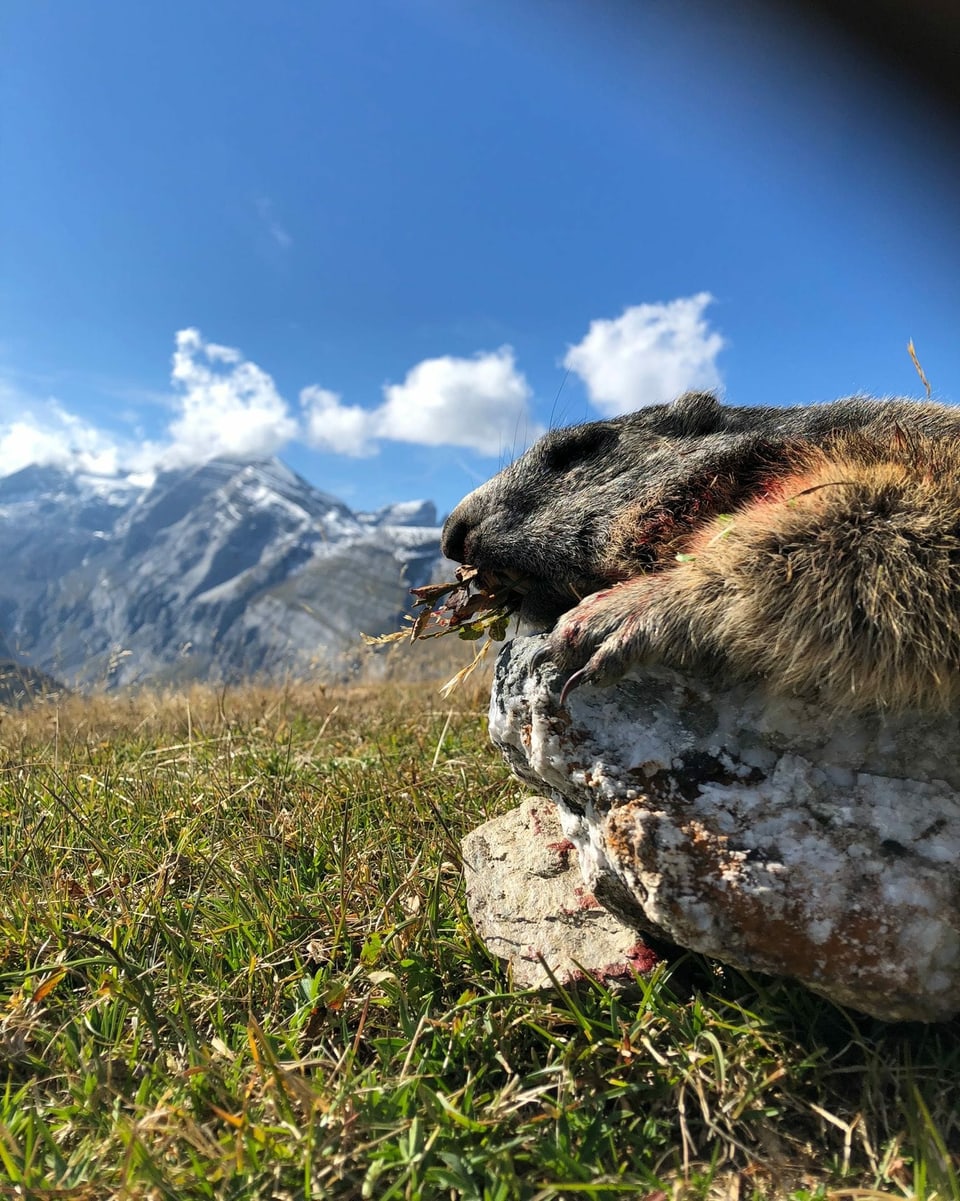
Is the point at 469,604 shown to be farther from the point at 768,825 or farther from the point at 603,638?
the point at 768,825

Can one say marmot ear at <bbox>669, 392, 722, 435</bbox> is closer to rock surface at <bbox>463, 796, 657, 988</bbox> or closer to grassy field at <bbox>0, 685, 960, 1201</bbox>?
rock surface at <bbox>463, 796, 657, 988</bbox>

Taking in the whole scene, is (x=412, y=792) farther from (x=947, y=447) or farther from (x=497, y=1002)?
(x=947, y=447)

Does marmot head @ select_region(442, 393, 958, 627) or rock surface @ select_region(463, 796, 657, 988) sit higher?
marmot head @ select_region(442, 393, 958, 627)

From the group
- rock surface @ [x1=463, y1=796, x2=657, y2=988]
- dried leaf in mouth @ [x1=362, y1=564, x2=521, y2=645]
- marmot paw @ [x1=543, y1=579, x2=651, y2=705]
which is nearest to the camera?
marmot paw @ [x1=543, y1=579, x2=651, y2=705]

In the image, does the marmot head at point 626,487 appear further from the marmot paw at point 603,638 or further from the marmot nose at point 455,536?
the marmot paw at point 603,638

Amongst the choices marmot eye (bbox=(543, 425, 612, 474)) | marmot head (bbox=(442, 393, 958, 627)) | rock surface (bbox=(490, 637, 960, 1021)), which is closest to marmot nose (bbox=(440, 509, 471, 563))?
marmot head (bbox=(442, 393, 958, 627))

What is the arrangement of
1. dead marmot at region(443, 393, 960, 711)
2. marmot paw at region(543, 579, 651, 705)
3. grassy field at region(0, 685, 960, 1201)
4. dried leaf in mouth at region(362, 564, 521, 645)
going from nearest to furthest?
grassy field at region(0, 685, 960, 1201) → dead marmot at region(443, 393, 960, 711) → marmot paw at region(543, 579, 651, 705) → dried leaf in mouth at region(362, 564, 521, 645)

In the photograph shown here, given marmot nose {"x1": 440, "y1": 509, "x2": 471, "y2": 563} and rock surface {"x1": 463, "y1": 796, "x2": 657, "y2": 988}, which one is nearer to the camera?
rock surface {"x1": 463, "y1": 796, "x2": 657, "y2": 988}

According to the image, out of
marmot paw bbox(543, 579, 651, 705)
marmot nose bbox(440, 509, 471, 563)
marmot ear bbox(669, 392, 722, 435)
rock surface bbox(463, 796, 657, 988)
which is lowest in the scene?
rock surface bbox(463, 796, 657, 988)
